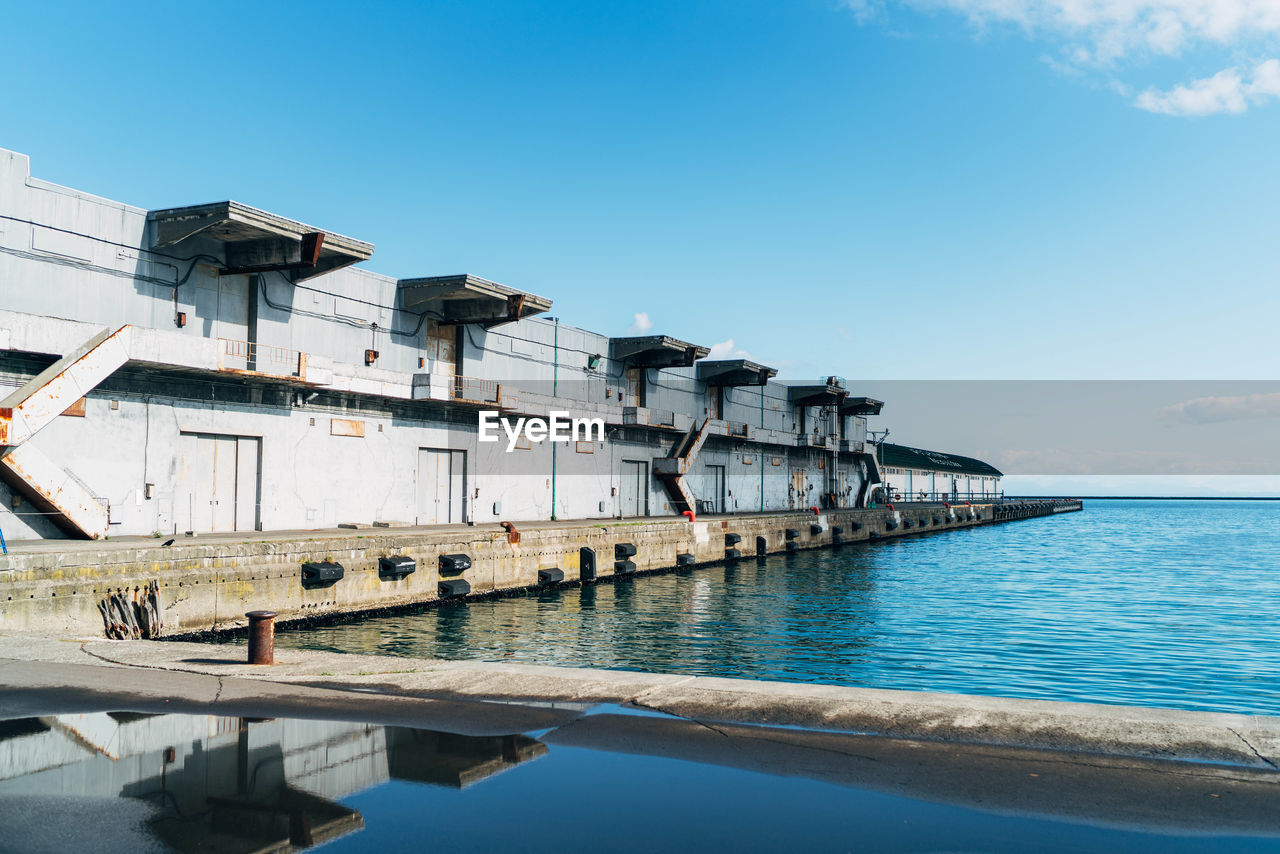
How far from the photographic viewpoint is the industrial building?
23703 millimetres

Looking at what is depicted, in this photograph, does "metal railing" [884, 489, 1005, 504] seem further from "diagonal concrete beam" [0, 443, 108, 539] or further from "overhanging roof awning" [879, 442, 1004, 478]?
"diagonal concrete beam" [0, 443, 108, 539]

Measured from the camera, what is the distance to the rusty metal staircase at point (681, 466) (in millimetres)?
53844

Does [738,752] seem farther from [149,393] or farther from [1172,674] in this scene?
[149,393]

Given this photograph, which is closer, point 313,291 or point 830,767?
point 830,767

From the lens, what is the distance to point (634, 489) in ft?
172

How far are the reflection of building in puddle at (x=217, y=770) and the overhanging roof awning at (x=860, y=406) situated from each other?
73.9 metres

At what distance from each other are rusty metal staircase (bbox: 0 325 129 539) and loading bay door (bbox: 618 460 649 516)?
30.3m

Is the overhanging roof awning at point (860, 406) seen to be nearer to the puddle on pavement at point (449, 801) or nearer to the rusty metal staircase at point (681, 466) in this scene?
the rusty metal staircase at point (681, 466)

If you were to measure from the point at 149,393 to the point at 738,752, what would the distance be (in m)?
24.5

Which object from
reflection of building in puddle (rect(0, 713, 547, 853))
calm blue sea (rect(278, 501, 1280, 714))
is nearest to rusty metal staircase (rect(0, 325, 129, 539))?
calm blue sea (rect(278, 501, 1280, 714))

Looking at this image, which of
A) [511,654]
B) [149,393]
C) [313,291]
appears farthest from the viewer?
[313,291]

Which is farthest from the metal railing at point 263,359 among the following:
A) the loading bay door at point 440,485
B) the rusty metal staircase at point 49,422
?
the loading bay door at point 440,485

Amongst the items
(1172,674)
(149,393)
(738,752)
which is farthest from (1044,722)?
(149,393)

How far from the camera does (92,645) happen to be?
1394 cm
